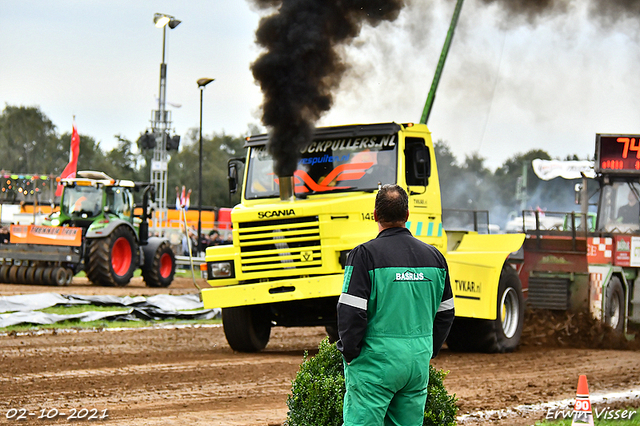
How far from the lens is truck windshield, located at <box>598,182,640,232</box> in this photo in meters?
13.9

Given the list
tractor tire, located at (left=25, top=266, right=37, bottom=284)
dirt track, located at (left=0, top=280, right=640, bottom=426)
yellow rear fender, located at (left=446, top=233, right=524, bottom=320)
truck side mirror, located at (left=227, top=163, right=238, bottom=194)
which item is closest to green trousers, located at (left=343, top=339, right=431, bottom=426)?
dirt track, located at (left=0, top=280, right=640, bottom=426)

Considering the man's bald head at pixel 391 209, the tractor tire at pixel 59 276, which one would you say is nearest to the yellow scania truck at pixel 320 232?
the man's bald head at pixel 391 209

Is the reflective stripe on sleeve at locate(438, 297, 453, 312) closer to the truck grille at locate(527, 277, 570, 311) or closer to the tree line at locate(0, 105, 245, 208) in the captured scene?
the truck grille at locate(527, 277, 570, 311)

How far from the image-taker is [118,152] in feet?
295

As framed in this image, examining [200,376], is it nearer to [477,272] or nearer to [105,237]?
A: [477,272]

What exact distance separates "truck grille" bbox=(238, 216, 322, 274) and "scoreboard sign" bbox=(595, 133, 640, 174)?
6423 mm

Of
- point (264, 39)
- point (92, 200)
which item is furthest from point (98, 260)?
point (264, 39)

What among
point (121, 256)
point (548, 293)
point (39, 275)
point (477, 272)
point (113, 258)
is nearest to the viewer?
point (477, 272)

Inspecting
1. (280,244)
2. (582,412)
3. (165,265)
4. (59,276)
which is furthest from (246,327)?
(165,265)

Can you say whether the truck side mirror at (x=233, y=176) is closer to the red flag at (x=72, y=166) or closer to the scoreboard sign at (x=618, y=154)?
the scoreboard sign at (x=618, y=154)

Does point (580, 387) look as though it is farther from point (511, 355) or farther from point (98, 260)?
point (98, 260)

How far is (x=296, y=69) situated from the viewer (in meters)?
11.0

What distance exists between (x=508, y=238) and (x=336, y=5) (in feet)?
14.1

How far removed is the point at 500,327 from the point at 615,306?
282cm
